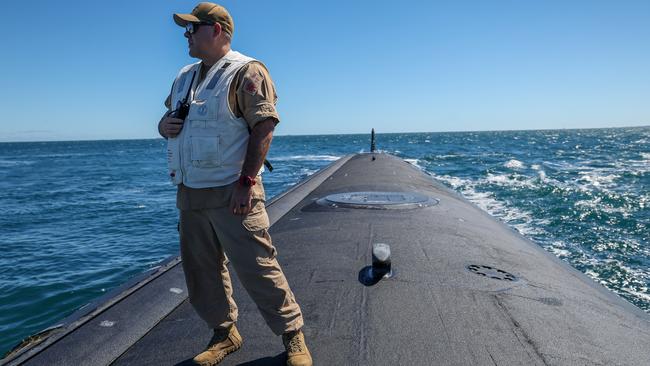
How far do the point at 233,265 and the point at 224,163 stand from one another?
63 centimetres

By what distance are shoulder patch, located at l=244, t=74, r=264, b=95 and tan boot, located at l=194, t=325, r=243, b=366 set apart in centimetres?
163

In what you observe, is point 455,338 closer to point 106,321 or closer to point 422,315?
point 422,315

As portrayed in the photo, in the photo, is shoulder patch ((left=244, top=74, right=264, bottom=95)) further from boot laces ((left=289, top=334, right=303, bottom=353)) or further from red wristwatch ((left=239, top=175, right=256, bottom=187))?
boot laces ((left=289, top=334, right=303, bottom=353))

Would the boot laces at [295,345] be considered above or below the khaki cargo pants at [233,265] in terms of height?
below

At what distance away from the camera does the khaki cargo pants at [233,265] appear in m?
2.72

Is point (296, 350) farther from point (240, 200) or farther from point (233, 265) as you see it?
point (240, 200)

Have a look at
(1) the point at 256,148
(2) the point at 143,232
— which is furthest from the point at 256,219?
(2) the point at 143,232

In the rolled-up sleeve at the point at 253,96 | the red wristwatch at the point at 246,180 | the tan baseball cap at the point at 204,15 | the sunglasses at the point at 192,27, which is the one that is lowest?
the red wristwatch at the point at 246,180

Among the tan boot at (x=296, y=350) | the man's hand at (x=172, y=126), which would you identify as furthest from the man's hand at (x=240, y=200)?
the tan boot at (x=296, y=350)

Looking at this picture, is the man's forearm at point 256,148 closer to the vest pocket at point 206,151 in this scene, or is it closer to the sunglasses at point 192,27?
the vest pocket at point 206,151

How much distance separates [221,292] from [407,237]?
3225mm

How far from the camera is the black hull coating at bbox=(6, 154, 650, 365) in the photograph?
3039 millimetres

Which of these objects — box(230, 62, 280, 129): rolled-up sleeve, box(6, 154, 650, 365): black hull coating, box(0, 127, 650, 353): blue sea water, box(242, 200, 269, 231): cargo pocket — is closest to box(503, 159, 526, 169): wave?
box(0, 127, 650, 353): blue sea water

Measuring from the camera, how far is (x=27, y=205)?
20.8 meters
